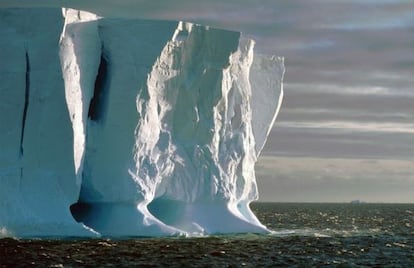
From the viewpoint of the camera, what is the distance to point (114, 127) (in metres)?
29.0

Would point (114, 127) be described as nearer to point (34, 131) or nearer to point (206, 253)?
point (34, 131)

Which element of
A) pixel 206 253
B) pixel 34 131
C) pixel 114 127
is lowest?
pixel 206 253

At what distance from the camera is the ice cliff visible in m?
27.8

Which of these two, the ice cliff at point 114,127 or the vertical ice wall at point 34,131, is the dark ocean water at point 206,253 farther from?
the ice cliff at point 114,127

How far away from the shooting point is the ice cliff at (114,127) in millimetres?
27750

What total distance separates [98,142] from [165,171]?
2.71 metres

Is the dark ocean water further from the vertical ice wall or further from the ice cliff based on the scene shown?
the ice cliff

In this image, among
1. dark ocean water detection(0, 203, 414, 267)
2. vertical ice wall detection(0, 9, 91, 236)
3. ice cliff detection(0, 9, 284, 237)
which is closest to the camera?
dark ocean water detection(0, 203, 414, 267)

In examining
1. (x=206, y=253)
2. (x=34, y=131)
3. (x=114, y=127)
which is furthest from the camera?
(x=114, y=127)

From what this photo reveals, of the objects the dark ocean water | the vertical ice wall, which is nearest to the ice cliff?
the vertical ice wall

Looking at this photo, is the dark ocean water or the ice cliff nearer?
the dark ocean water

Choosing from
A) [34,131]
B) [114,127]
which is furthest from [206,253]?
[34,131]

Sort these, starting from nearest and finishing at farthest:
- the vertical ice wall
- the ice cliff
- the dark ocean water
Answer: the dark ocean water
the vertical ice wall
the ice cliff

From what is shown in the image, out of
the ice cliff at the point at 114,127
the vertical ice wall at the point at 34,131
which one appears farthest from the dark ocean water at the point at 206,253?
the ice cliff at the point at 114,127
